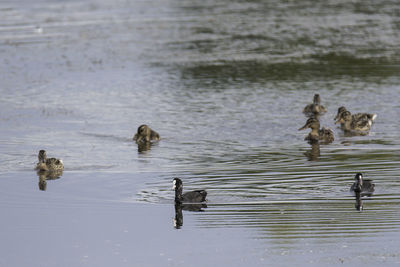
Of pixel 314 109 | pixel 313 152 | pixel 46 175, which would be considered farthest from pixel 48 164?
pixel 314 109

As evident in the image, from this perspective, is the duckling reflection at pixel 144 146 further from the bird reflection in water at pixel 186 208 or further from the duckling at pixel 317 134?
the bird reflection in water at pixel 186 208

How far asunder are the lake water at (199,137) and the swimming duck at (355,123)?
25 centimetres

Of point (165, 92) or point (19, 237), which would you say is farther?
point (165, 92)

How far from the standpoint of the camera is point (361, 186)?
17391 mm

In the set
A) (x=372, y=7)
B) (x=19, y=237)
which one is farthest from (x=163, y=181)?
(x=372, y=7)

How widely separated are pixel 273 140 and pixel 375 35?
1917 cm

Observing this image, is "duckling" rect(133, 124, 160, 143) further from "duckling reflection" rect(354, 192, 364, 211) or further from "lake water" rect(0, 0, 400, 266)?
"duckling reflection" rect(354, 192, 364, 211)

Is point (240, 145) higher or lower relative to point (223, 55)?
lower

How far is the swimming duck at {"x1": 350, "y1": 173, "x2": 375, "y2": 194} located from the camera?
57.0ft

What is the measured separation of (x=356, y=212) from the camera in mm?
16500

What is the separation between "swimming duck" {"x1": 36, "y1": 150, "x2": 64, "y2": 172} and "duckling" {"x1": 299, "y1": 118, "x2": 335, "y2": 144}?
647 centimetres

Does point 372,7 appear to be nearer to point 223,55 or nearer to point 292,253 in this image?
point 223,55

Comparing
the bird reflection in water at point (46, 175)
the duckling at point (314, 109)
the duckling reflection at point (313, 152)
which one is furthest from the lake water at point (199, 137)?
the duckling at point (314, 109)

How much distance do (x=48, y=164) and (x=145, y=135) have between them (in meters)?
3.93
